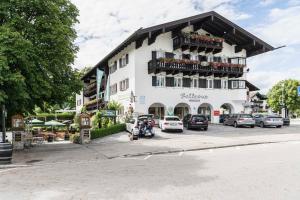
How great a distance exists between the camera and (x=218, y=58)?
43375 mm

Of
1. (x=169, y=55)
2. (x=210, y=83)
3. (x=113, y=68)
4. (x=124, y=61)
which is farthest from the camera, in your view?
(x=113, y=68)

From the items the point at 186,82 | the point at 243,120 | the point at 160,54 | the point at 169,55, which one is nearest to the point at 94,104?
the point at 186,82

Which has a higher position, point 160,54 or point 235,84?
point 160,54

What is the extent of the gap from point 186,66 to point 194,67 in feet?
3.58

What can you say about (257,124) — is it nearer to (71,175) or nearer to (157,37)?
(157,37)

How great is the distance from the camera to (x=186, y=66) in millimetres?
39906

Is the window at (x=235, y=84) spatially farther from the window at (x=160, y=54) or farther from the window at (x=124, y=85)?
the window at (x=124, y=85)

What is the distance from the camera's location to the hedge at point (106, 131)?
2816 cm

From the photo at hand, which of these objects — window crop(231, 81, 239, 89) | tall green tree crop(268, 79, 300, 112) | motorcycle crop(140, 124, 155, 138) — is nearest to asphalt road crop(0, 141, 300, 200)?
motorcycle crop(140, 124, 155, 138)

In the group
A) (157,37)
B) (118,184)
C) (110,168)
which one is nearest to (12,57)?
(110,168)

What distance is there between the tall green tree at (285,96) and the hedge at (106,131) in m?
63.4

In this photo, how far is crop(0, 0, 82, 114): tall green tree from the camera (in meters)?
18.7

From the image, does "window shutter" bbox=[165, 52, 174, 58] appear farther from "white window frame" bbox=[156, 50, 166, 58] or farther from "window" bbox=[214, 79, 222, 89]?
"window" bbox=[214, 79, 222, 89]

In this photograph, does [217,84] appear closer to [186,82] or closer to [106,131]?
[186,82]
